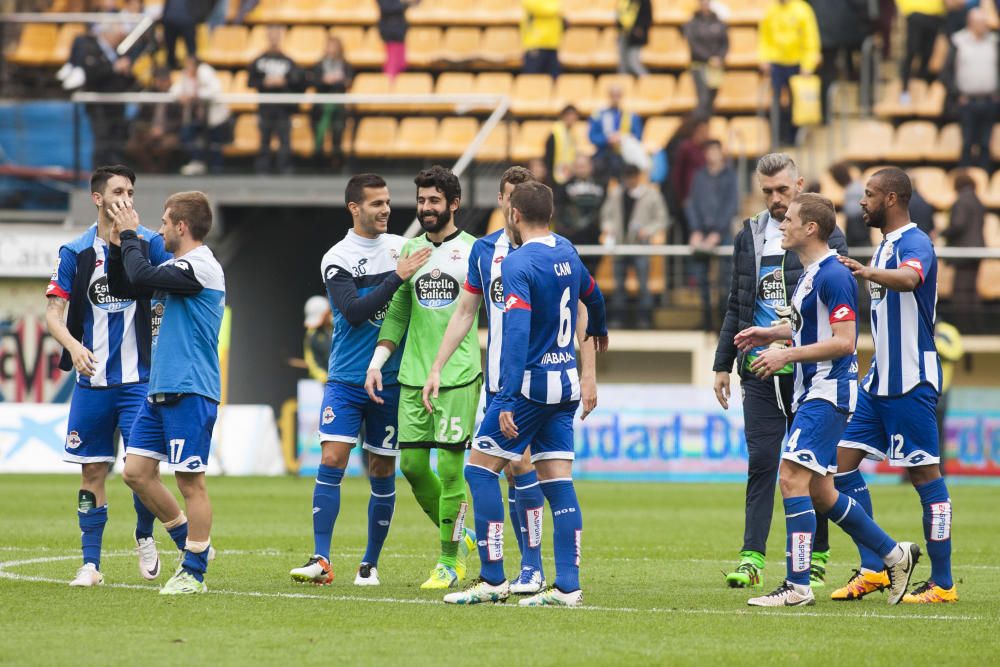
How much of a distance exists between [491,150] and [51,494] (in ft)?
28.9

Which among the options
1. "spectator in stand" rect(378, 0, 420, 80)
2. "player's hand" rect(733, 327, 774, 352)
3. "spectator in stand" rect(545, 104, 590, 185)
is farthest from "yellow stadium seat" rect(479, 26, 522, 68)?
"player's hand" rect(733, 327, 774, 352)

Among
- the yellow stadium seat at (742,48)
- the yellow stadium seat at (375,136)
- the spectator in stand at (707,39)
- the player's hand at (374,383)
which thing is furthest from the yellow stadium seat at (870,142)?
the player's hand at (374,383)

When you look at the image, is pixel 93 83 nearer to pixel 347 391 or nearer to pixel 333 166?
pixel 333 166

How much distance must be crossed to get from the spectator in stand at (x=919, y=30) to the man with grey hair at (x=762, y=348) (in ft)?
52.3

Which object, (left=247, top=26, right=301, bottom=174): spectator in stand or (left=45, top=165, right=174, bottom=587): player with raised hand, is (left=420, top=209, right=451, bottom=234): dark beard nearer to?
(left=45, top=165, right=174, bottom=587): player with raised hand

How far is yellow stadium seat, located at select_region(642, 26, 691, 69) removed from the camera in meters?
27.0

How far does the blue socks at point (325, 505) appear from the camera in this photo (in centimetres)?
955

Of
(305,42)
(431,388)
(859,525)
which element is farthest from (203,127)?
(859,525)

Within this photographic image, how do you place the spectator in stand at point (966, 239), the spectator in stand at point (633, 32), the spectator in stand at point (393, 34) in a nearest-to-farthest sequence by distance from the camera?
the spectator in stand at point (966, 239) < the spectator in stand at point (633, 32) < the spectator in stand at point (393, 34)

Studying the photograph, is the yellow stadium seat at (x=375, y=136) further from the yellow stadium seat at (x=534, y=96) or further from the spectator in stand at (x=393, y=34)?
the yellow stadium seat at (x=534, y=96)

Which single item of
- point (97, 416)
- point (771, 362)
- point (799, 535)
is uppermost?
point (771, 362)

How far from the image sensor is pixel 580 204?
2181 centimetres

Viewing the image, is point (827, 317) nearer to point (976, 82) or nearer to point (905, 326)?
point (905, 326)

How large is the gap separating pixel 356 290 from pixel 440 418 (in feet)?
3.22
